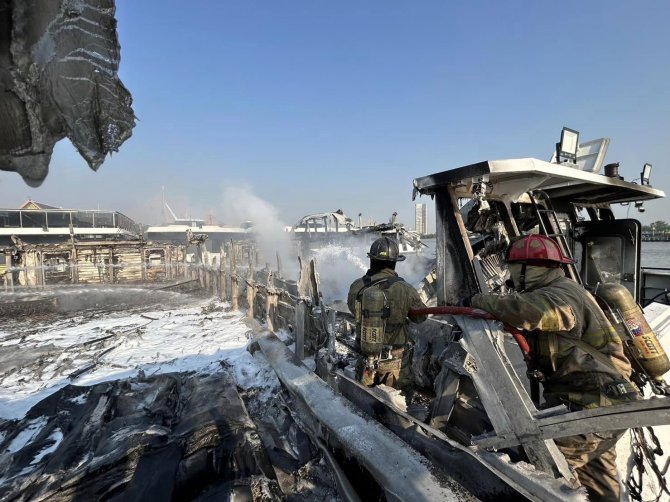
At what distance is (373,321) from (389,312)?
22cm

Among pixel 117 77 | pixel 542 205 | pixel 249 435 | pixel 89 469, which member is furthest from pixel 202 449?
pixel 542 205

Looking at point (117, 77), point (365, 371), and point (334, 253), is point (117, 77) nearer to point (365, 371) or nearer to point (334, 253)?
point (365, 371)

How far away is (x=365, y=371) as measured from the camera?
141 inches

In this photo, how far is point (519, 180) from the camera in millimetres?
3182

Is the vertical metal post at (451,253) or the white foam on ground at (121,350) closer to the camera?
the vertical metal post at (451,253)

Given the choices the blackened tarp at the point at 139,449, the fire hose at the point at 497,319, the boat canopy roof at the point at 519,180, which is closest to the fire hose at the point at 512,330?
the fire hose at the point at 497,319

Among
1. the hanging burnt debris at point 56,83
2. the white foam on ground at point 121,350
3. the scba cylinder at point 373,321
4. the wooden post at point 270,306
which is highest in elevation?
the hanging burnt debris at point 56,83

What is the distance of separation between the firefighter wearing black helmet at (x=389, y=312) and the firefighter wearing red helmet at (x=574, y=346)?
126cm

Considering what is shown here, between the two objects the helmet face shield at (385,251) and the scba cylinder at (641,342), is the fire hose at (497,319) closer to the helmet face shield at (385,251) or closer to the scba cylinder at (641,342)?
the scba cylinder at (641,342)

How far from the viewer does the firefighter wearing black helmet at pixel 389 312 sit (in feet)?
11.4

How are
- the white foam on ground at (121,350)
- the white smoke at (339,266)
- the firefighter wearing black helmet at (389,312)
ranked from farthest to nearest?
the white smoke at (339,266) → the white foam on ground at (121,350) → the firefighter wearing black helmet at (389,312)

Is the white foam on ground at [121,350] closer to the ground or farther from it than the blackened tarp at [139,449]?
closer to the ground

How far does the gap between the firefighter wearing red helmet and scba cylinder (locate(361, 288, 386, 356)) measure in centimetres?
125

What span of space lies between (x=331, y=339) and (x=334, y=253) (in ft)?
45.7
